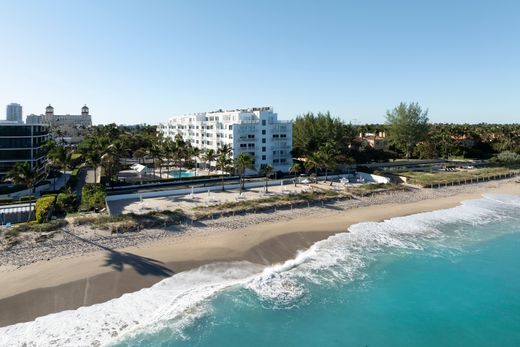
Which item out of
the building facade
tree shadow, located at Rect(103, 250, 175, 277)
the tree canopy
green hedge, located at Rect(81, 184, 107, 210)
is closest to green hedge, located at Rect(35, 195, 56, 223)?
green hedge, located at Rect(81, 184, 107, 210)

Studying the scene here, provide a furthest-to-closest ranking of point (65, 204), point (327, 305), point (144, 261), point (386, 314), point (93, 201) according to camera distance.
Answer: point (93, 201)
point (65, 204)
point (144, 261)
point (327, 305)
point (386, 314)

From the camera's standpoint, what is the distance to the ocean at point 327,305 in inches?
822

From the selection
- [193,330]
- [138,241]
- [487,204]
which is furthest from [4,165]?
[487,204]

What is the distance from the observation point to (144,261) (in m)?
28.6

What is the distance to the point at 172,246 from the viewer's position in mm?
31891

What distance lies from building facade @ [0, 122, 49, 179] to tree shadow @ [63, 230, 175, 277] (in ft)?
109

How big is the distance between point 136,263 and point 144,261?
679mm

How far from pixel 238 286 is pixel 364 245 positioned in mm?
15001

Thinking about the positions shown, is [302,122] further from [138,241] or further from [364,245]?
[138,241]

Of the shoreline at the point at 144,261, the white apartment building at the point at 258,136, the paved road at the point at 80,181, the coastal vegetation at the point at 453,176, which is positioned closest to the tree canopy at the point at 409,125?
the coastal vegetation at the point at 453,176

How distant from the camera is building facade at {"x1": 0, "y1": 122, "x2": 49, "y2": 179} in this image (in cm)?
5419

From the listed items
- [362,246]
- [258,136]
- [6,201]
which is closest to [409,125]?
[258,136]

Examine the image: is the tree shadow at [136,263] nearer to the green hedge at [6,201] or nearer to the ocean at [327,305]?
the ocean at [327,305]

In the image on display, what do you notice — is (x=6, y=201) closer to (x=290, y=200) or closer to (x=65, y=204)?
(x=65, y=204)
